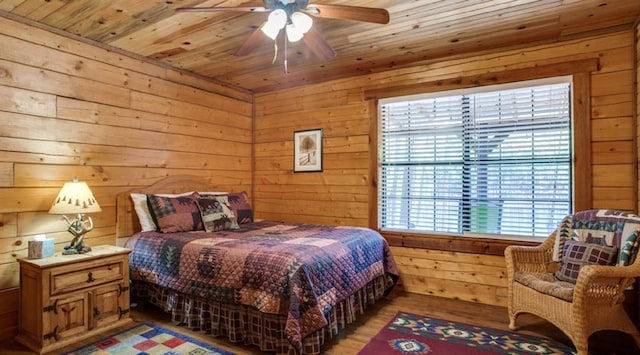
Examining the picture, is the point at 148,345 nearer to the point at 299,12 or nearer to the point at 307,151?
the point at 299,12

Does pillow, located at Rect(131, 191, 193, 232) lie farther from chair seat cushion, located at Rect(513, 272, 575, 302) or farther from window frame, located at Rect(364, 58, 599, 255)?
chair seat cushion, located at Rect(513, 272, 575, 302)

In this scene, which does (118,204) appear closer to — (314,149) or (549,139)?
(314,149)

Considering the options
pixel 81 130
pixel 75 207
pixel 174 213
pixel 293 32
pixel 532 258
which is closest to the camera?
pixel 293 32

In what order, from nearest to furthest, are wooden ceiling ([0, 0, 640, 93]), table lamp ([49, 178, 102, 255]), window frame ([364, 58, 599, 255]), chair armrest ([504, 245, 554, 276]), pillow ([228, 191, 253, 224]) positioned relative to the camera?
wooden ceiling ([0, 0, 640, 93]) → table lamp ([49, 178, 102, 255]) → chair armrest ([504, 245, 554, 276]) → window frame ([364, 58, 599, 255]) → pillow ([228, 191, 253, 224])

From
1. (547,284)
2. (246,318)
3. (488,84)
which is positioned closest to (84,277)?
(246,318)

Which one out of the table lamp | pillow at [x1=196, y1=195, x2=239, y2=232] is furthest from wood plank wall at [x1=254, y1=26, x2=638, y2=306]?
the table lamp

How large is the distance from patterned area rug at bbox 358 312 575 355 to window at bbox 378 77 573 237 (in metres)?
1.00

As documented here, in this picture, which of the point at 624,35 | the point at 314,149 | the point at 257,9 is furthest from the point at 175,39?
the point at 624,35

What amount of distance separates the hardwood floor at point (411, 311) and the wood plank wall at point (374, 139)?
223 mm

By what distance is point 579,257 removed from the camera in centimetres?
255

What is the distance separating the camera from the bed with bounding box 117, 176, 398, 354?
2221 millimetres

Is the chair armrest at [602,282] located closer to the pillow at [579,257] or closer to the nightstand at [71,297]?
the pillow at [579,257]

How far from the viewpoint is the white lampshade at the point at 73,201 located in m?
2.68

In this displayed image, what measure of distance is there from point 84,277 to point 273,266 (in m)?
1.51
